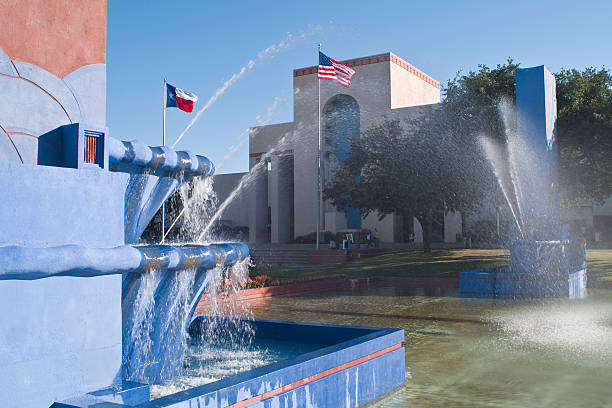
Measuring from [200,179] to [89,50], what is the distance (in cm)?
272

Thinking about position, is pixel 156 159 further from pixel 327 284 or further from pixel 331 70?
pixel 331 70

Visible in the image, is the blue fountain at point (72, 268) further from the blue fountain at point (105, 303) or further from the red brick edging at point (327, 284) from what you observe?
the red brick edging at point (327, 284)

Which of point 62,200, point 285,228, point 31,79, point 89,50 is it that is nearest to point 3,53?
point 31,79

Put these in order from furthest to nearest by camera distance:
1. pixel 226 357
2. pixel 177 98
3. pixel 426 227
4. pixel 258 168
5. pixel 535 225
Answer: pixel 258 168, pixel 426 227, pixel 177 98, pixel 535 225, pixel 226 357

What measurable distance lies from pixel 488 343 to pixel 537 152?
907 cm

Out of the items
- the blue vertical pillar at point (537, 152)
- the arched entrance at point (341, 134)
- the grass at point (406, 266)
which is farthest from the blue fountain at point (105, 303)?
the arched entrance at point (341, 134)

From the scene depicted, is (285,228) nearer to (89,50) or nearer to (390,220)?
(390,220)

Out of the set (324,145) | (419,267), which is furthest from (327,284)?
(324,145)

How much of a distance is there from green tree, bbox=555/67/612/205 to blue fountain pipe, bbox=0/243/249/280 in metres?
20.8

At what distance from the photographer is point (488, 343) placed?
9.69 metres

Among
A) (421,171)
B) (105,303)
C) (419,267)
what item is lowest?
(419,267)

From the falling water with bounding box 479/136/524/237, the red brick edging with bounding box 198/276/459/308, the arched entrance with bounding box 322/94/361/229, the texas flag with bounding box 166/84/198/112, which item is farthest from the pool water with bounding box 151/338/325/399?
the arched entrance with bounding box 322/94/361/229

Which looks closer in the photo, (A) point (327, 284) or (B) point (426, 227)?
(A) point (327, 284)

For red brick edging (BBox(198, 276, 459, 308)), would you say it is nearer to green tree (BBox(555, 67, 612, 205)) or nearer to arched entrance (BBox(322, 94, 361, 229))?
green tree (BBox(555, 67, 612, 205))
